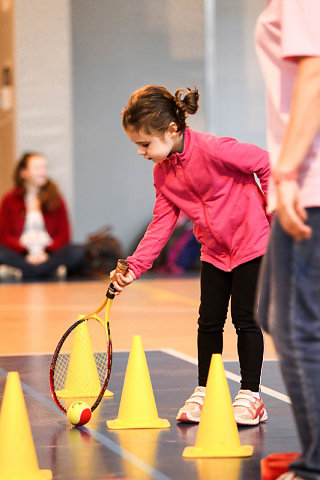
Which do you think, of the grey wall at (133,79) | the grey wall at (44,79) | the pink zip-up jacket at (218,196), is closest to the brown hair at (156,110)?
the pink zip-up jacket at (218,196)

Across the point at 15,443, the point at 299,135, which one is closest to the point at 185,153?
the point at 15,443

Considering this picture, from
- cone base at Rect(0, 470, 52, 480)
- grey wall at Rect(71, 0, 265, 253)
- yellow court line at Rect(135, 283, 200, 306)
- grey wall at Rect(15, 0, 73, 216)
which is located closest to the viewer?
cone base at Rect(0, 470, 52, 480)

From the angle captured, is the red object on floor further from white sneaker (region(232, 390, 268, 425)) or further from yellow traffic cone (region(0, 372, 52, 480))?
white sneaker (region(232, 390, 268, 425))

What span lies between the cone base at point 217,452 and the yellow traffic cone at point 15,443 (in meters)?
0.49

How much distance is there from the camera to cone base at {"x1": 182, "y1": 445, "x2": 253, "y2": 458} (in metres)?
3.09

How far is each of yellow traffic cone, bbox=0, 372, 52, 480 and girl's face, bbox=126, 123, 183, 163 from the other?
1017mm

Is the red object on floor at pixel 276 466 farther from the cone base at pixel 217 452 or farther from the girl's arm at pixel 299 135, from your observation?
the girl's arm at pixel 299 135

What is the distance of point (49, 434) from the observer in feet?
11.3

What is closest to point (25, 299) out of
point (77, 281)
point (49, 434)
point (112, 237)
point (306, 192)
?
point (77, 281)

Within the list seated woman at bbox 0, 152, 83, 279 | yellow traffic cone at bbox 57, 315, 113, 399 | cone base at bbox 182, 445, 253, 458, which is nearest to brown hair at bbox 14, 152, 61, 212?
seated woman at bbox 0, 152, 83, 279

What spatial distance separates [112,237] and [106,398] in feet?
27.7

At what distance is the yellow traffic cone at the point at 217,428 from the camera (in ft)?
10.2

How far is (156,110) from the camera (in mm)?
3523

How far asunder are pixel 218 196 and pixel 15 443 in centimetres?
131
